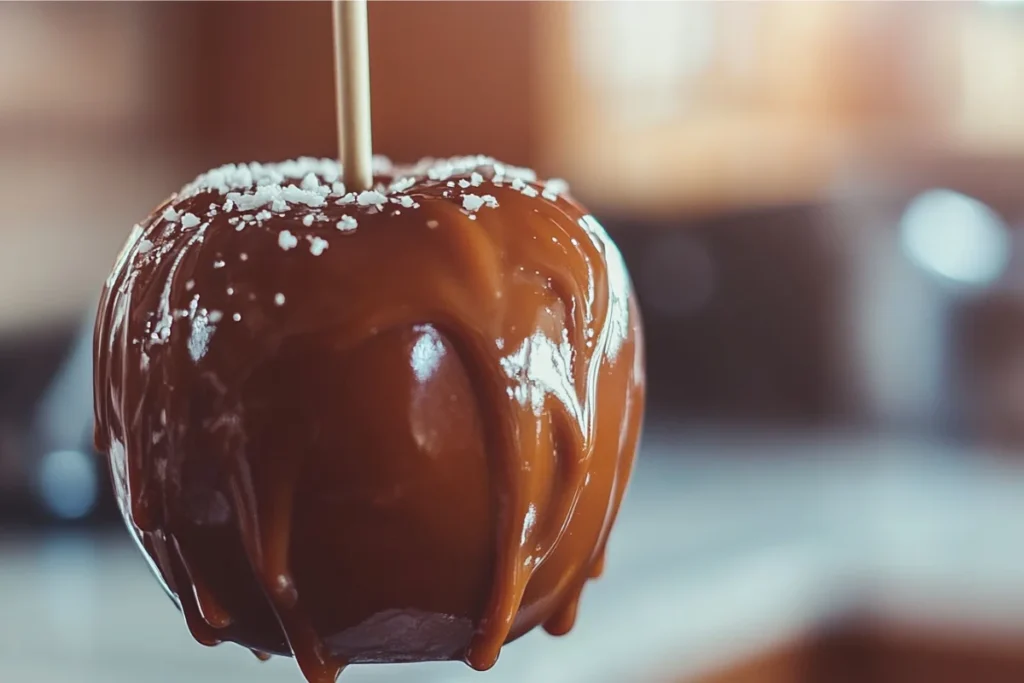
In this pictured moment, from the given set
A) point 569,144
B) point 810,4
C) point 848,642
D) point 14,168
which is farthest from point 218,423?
point 810,4

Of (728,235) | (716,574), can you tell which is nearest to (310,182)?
(716,574)

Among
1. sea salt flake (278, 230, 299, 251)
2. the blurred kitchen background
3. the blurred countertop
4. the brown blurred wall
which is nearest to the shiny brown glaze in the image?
sea salt flake (278, 230, 299, 251)

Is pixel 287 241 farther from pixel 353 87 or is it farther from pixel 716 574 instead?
pixel 716 574

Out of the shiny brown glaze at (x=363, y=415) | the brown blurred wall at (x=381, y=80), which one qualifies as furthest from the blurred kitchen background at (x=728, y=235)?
the shiny brown glaze at (x=363, y=415)

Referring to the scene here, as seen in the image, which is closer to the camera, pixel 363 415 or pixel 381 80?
pixel 363 415

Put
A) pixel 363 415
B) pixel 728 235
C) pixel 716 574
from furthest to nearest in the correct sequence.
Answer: pixel 728 235 < pixel 716 574 < pixel 363 415

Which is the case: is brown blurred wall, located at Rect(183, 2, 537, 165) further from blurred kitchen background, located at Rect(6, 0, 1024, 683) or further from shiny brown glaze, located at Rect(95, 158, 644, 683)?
shiny brown glaze, located at Rect(95, 158, 644, 683)
